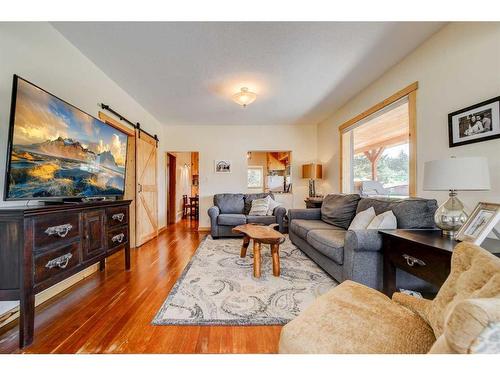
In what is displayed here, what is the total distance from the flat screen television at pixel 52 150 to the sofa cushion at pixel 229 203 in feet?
8.61

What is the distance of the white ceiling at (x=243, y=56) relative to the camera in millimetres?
2049

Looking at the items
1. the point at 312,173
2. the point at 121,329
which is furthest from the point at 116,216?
the point at 312,173

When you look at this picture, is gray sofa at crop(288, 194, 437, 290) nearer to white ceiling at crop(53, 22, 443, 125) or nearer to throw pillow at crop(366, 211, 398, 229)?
throw pillow at crop(366, 211, 398, 229)

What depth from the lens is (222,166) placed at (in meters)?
5.37

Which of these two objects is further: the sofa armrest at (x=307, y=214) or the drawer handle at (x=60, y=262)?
the sofa armrest at (x=307, y=214)

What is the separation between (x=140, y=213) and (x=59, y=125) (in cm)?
240

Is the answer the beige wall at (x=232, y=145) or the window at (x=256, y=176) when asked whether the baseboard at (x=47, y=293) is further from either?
the window at (x=256, y=176)

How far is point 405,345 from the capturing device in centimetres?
81

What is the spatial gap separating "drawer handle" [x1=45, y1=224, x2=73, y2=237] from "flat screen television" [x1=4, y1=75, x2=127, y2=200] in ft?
0.99

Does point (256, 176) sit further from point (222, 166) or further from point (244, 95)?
point (244, 95)

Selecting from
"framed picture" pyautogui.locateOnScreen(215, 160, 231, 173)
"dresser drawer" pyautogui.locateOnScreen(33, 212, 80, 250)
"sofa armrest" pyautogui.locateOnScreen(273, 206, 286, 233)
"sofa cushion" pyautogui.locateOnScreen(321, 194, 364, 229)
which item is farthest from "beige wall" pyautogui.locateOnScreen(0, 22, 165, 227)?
"sofa cushion" pyautogui.locateOnScreen(321, 194, 364, 229)

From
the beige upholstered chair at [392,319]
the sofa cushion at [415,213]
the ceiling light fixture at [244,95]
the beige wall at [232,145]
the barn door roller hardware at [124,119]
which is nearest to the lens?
the beige upholstered chair at [392,319]

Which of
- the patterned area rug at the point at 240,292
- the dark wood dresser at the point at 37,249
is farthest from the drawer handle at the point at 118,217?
the patterned area rug at the point at 240,292
